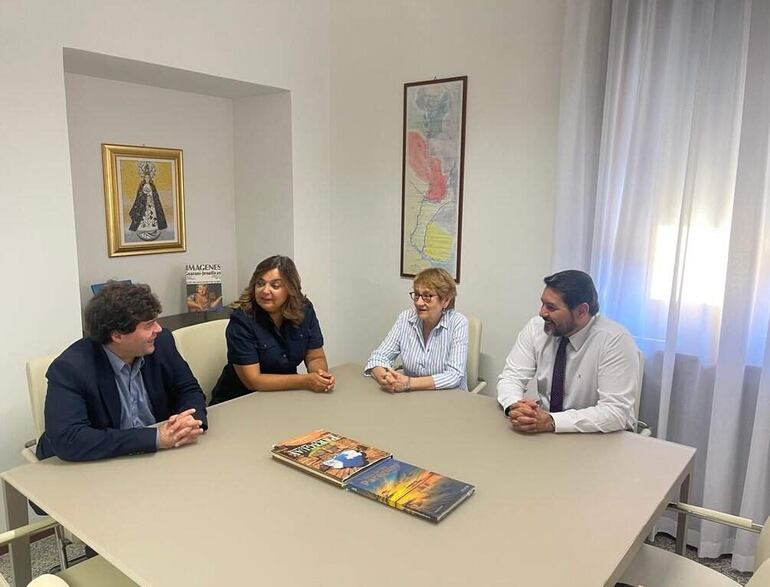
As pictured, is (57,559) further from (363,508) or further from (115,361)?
(363,508)

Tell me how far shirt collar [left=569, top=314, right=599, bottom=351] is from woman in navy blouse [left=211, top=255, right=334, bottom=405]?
3.09 feet

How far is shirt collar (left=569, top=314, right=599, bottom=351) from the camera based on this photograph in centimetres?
224

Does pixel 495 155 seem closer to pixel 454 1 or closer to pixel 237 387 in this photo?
pixel 454 1

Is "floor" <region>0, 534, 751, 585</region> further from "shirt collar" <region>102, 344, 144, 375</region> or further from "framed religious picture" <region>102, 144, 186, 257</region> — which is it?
"framed religious picture" <region>102, 144, 186, 257</region>

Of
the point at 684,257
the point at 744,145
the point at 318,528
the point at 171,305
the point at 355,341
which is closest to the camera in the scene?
the point at 318,528

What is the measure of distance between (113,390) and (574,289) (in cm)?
160

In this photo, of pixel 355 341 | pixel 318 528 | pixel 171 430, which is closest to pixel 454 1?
pixel 355 341

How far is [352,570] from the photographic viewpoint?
1271 mm

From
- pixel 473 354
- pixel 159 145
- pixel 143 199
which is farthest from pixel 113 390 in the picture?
pixel 159 145

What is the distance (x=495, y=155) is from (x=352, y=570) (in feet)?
7.87

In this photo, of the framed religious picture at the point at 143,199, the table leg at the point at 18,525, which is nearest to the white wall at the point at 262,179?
the framed religious picture at the point at 143,199

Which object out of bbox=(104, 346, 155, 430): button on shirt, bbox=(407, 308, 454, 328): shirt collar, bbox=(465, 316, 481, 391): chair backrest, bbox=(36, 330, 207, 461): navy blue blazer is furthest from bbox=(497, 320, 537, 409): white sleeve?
bbox=(104, 346, 155, 430): button on shirt

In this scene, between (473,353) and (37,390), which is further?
(473,353)

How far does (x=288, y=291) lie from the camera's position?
2.54m
